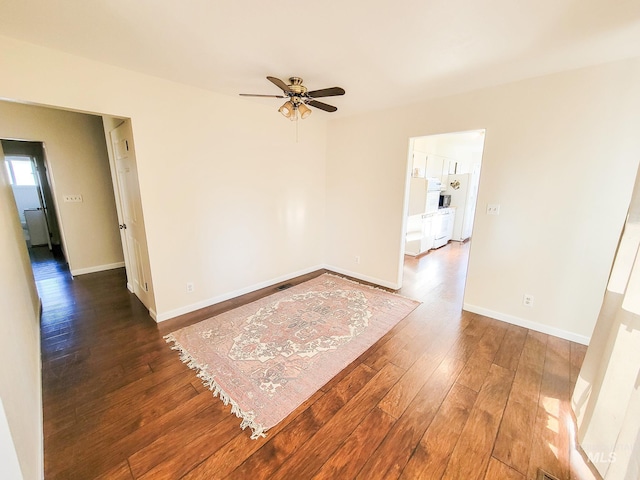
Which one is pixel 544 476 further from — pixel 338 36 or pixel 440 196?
pixel 440 196

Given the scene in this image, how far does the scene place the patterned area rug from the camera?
71.3 inches

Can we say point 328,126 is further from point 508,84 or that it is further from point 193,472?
point 193,472

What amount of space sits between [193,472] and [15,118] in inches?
196

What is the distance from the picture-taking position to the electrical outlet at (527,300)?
2672mm

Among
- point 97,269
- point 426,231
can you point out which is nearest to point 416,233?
point 426,231

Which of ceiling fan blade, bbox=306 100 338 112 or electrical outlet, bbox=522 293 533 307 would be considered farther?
electrical outlet, bbox=522 293 533 307

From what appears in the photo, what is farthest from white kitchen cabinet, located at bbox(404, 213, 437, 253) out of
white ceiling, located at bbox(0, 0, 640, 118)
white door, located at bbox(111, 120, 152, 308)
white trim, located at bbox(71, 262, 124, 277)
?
white trim, located at bbox(71, 262, 124, 277)

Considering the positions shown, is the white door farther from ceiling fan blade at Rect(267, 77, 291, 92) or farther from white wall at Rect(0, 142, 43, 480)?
ceiling fan blade at Rect(267, 77, 291, 92)

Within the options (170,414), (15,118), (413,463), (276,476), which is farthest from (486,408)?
(15,118)

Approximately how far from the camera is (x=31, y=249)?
572 cm

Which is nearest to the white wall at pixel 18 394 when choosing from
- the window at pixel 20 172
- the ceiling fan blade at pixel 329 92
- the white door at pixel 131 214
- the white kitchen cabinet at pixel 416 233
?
the white door at pixel 131 214

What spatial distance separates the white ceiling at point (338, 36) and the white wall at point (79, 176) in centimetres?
259

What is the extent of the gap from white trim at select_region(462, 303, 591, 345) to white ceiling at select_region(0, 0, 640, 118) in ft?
7.95

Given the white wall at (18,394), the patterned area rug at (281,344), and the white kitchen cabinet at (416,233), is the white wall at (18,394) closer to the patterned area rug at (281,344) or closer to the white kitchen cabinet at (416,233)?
the patterned area rug at (281,344)
